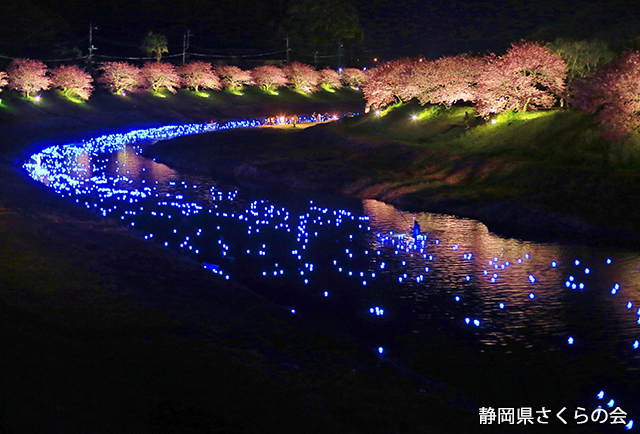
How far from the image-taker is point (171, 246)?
26.5m

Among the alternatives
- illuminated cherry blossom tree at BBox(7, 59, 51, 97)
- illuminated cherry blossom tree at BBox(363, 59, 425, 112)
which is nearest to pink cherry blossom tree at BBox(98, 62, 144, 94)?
illuminated cherry blossom tree at BBox(7, 59, 51, 97)

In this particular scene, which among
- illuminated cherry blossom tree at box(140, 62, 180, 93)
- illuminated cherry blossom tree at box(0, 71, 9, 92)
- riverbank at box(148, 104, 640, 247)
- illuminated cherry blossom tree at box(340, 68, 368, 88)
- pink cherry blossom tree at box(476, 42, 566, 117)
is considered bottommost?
riverbank at box(148, 104, 640, 247)

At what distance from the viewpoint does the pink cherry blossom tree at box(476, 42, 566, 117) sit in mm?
44250

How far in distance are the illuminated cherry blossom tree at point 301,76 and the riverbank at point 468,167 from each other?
71573mm

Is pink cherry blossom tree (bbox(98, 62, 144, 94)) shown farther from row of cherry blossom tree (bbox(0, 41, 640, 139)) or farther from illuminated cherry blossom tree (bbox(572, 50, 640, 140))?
illuminated cherry blossom tree (bbox(572, 50, 640, 140))

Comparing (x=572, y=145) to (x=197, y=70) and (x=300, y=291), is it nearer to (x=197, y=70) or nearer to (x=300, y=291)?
(x=300, y=291)

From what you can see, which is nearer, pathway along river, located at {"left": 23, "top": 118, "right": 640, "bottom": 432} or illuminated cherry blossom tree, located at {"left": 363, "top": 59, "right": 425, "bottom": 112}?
pathway along river, located at {"left": 23, "top": 118, "right": 640, "bottom": 432}

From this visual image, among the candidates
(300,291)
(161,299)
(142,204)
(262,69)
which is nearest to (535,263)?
(300,291)

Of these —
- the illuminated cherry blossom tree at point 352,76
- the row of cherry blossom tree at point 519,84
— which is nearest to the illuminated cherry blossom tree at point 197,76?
Result: the illuminated cherry blossom tree at point 352,76

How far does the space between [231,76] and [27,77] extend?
44.2 m

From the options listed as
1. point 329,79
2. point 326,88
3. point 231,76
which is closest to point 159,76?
point 231,76

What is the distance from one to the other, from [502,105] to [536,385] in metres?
34.7

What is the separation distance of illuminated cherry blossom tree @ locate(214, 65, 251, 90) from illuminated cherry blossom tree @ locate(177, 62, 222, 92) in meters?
4.29

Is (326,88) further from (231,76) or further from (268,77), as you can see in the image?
(231,76)
